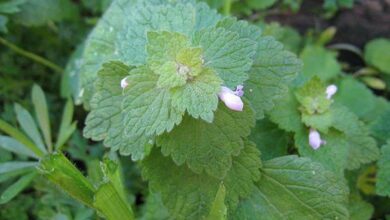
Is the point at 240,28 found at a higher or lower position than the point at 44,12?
higher

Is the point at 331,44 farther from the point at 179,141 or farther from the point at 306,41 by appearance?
the point at 179,141

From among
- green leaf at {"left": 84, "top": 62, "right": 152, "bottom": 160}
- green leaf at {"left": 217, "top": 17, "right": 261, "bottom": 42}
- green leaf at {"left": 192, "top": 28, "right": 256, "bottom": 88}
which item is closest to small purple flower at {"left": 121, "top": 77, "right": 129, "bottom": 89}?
green leaf at {"left": 84, "top": 62, "right": 152, "bottom": 160}

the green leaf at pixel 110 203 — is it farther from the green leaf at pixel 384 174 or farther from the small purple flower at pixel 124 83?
the green leaf at pixel 384 174

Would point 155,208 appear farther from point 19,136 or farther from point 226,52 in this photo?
point 226,52

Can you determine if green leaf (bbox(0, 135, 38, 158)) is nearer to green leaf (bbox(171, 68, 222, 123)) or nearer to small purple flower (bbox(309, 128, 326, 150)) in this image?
green leaf (bbox(171, 68, 222, 123))

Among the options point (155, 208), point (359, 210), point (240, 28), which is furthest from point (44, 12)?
point (359, 210)

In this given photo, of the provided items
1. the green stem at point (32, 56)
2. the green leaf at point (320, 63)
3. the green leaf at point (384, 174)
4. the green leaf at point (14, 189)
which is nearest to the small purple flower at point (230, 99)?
the green leaf at point (384, 174)

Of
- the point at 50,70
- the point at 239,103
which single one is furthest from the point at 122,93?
the point at 50,70
